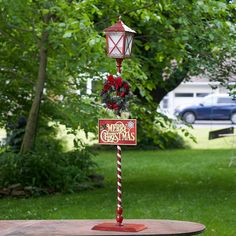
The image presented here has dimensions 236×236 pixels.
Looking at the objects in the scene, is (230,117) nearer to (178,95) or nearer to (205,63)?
(178,95)

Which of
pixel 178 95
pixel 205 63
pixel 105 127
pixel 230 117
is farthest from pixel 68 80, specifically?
pixel 178 95

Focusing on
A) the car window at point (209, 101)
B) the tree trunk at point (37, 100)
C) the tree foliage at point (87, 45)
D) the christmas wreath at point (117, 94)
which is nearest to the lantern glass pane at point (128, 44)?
the christmas wreath at point (117, 94)

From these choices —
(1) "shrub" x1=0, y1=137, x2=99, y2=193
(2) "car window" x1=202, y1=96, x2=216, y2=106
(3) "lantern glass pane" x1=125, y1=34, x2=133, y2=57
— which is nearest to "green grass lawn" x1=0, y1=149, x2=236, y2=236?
(1) "shrub" x1=0, y1=137, x2=99, y2=193

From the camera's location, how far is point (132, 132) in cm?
868

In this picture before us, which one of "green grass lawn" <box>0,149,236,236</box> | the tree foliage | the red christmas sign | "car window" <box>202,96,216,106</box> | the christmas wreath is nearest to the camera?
the red christmas sign

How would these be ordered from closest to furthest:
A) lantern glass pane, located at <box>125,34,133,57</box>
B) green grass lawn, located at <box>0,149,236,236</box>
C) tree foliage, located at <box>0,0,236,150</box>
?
lantern glass pane, located at <box>125,34,133,57</box>, green grass lawn, located at <box>0,149,236,236</box>, tree foliage, located at <box>0,0,236,150</box>

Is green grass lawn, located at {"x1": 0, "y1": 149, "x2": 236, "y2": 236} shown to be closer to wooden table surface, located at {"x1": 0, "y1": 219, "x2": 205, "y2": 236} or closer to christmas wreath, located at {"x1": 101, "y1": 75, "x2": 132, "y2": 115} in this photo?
wooden table surface, located at {"x1": 0, "y1": 219, "x2": 205, "y2": 236}

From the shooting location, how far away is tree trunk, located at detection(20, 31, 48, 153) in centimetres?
1481

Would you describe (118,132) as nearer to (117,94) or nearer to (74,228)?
(117,94)

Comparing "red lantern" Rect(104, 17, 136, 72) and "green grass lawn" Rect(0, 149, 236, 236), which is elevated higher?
"red lantern" Rect(104, 17, 136, 72)

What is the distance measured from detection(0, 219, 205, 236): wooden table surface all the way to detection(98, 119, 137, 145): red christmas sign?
93 cm

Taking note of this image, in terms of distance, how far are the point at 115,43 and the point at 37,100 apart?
6503mm

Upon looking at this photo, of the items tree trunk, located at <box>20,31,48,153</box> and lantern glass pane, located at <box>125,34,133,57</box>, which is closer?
lantern glass pane, located at <box>125,34,133,57</box>

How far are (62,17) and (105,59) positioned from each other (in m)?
0.97
